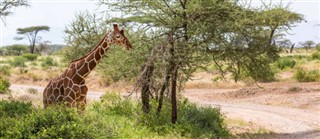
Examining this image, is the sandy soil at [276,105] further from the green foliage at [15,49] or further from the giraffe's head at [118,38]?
the green foliage at [15,49]

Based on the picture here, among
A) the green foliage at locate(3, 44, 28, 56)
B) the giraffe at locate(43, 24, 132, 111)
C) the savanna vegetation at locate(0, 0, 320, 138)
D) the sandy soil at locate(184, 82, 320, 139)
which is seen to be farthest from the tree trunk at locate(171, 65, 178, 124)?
the green foliage at locate(3, 44, 28, 56)

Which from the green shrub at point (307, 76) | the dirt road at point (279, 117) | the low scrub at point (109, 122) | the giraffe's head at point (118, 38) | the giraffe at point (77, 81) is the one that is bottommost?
the dirt road at point (279, 117)

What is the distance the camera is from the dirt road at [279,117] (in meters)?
14.2

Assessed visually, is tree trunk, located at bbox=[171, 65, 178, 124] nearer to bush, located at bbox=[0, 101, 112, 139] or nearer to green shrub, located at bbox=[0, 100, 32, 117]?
bush, located at bbox=[0, 101, 112, 139]

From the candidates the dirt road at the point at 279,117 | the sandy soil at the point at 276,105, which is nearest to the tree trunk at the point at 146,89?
the sandy soil at the point at 276,105

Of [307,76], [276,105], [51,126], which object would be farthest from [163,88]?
[307,76]

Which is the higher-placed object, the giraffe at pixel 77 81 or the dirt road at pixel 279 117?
the giraffe at pixel 77 81

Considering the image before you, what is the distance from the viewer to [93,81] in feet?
96.7

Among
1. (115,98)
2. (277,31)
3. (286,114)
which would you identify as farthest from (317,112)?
(115,98)

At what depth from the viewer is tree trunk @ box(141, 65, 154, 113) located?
39.4 ft

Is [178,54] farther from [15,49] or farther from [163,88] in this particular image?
[15,49]

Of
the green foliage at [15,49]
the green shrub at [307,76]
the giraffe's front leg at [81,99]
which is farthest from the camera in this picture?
the green foliage at [15,49]

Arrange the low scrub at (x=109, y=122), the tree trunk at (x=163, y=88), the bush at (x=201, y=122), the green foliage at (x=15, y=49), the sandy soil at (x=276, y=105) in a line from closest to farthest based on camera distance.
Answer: the low scrub at (x=109, y=122) → the tree trunk at (x=163, y=88) → the bush at (x=201, y=122) → the sandy soil at (x=276, y=105) → the green foliage at (x=15, y=49)

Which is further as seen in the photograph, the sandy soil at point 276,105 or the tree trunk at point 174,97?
the sandy soil at point 276,105
